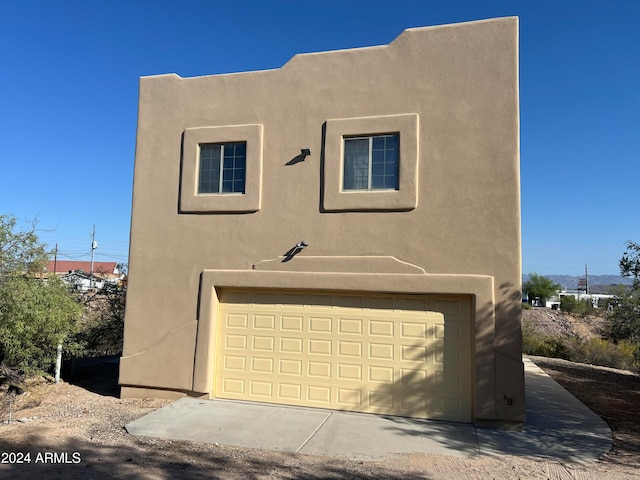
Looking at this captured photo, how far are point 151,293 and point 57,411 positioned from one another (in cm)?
279

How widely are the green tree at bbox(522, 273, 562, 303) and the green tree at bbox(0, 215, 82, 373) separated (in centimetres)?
6167

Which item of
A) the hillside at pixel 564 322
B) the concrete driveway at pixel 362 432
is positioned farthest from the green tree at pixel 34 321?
the hillside at pixel 564 322

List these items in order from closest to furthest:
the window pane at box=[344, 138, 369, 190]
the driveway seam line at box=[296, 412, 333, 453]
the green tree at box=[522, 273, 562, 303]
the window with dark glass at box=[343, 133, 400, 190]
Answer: the driveway seam line at box=[296, 412, 333, 453], the window with dark glass at box=[343, 133, 400, 190], the window pane at box=[344, 138, 369, 190], the green tree at box=[522, 273, 562, 303]

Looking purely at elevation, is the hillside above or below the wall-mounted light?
below

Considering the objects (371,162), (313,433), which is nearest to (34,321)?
(313,433)

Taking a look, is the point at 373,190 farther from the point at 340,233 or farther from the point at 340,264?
the point at 340,264

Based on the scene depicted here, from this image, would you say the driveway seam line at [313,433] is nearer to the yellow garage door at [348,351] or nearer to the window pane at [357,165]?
the yellow garage door at [348,351]

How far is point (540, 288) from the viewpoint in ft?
209

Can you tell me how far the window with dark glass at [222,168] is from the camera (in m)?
10.1

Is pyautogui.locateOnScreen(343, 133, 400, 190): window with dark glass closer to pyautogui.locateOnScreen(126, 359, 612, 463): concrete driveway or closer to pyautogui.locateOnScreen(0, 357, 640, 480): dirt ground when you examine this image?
pyautogui.locateOnScreen(126, 359, 612, 463): concrete driveway

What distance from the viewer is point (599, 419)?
350 inches

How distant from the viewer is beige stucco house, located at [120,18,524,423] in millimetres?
8531

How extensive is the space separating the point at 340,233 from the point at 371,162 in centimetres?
154

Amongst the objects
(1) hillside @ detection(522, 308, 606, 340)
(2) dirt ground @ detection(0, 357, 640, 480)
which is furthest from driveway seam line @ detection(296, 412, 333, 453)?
(1) hillside @ detection(522, 308, 606, 340)
